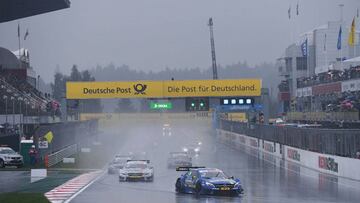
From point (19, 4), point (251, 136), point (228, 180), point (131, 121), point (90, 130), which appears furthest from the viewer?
point (131, 121)

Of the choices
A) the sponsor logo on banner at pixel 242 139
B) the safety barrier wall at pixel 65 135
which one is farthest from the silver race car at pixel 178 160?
the sponsor logo on banner at pixel 242 139

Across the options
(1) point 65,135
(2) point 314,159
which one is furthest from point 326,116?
(2) point 314,159

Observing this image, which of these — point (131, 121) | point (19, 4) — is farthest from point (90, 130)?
point (19, 4)

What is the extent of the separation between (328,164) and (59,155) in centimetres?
2437

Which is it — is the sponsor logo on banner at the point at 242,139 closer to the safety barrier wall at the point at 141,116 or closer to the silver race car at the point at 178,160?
the silver race car at the point at 178,160

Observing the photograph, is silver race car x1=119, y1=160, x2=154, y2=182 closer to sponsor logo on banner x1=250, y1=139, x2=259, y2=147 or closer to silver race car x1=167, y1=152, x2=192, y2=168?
silver race car x1=167, y1=152, x2=192, y2=168

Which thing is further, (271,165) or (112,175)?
(271,165)

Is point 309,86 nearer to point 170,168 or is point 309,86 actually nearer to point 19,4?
point 170,168

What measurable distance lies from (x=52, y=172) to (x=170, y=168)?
784 cm

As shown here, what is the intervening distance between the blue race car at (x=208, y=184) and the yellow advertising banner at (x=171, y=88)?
134ft

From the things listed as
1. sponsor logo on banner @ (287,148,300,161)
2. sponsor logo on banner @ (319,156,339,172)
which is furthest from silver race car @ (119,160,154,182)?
sponsor logo on banner @ (287,148,300,161)

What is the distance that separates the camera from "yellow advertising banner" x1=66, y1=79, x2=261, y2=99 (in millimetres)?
71062

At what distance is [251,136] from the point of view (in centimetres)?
7850

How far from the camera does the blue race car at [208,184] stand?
92.6 ft
